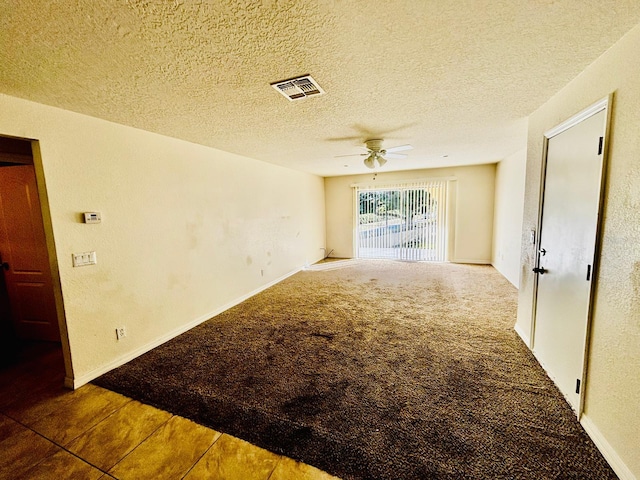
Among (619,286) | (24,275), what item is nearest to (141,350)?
(24,275)

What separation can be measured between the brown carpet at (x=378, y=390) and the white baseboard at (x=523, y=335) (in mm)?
60

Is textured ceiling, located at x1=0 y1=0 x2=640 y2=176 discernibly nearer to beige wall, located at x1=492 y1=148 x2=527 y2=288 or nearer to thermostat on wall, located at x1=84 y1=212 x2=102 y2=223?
thermostat on wall, located at x1=84 y1=212 x2=102 y2=223

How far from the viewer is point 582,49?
4.99 ft

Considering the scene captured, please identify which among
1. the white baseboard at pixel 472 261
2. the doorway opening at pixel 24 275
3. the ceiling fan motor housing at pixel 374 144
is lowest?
the white baseboard at pixel 472 261

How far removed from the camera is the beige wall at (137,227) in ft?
7.04

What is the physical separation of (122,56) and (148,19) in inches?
16.8

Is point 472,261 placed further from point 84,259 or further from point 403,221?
point 84,259

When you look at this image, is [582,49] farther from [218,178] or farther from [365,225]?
[365,225]

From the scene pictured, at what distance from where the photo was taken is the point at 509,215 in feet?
16.1

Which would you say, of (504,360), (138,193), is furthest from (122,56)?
(504,360)

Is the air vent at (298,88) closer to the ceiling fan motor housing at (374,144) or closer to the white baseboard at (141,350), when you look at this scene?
the ceiling fan motor housing at (374,144)

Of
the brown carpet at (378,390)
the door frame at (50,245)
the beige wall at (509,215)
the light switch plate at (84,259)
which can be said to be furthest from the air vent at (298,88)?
the beige wall at (509,215)

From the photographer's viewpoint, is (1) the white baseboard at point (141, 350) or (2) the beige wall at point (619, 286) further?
(1) the white baseboard at point (141, 350)

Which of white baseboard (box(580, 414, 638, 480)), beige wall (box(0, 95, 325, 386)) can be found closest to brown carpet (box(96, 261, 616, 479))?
white baseboard (box(580, 414, 638, 480))
